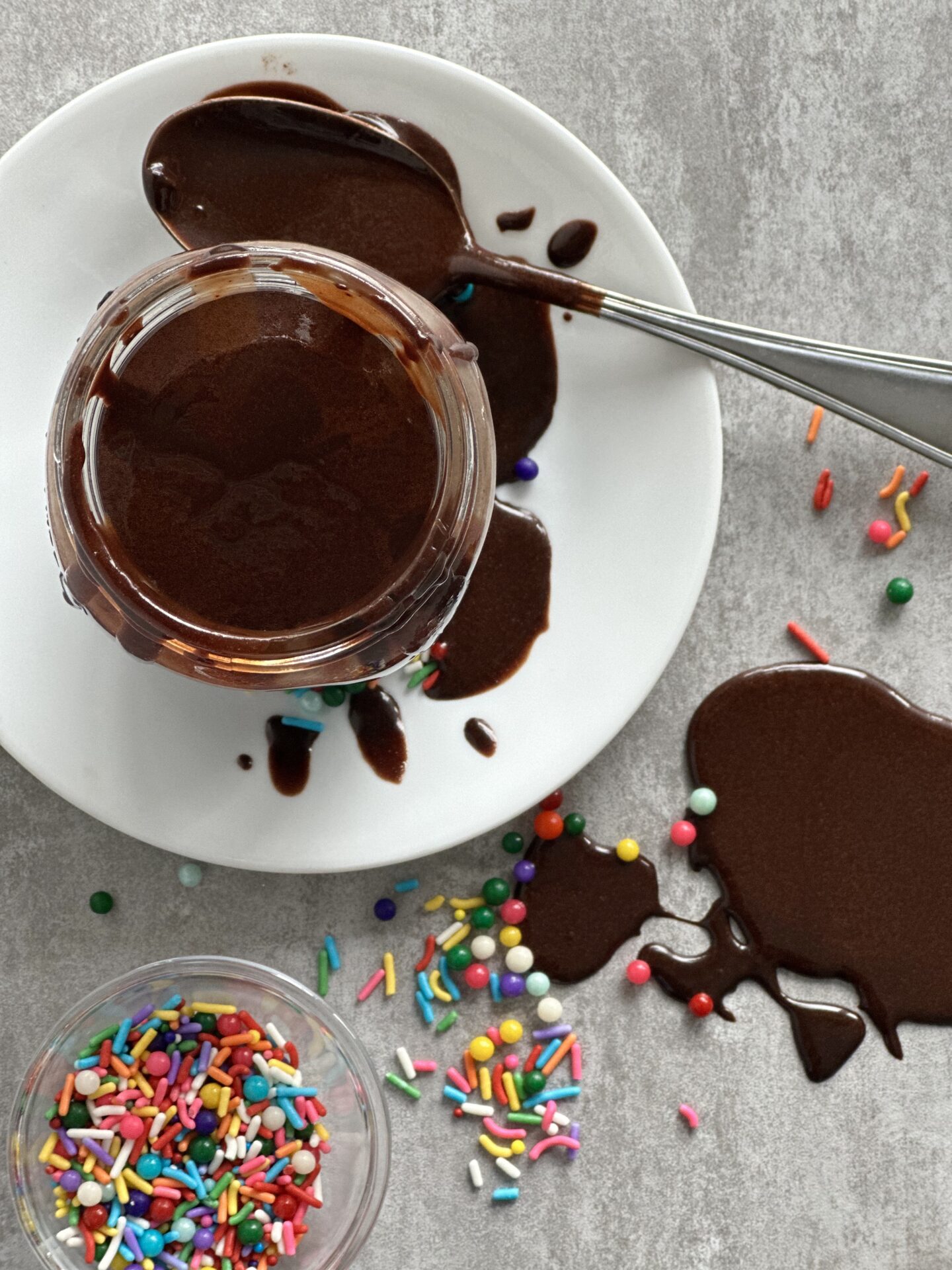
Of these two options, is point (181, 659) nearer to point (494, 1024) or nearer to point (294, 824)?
point (294, 824)

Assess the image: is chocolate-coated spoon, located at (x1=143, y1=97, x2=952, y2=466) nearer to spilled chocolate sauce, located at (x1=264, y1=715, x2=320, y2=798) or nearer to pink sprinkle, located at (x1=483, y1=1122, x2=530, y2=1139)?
spilled chocolate sauce, located at (x1=264, y1=715, x2=320, y2=798)

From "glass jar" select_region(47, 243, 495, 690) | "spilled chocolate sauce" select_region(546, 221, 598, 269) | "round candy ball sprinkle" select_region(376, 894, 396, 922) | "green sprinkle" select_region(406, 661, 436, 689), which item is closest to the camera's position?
"glass jar" select_region(47, 243, 495, 690)

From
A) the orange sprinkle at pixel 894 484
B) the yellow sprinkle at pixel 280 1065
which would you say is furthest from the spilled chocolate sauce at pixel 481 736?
the orange sprinkle at pixel 894 484

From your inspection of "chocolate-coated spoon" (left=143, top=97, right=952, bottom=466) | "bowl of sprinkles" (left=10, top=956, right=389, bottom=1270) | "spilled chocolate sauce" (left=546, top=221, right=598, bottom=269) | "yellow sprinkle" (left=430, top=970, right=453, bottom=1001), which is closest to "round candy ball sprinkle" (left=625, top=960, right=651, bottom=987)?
"yellow sprinkle" (left=430, top=970, right=453, bottom=1001)

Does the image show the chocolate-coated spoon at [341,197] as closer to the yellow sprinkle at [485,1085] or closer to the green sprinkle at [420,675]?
the green sprinkle at [420,675]

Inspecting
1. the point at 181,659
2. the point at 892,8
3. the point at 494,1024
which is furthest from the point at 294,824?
the point at 892,8

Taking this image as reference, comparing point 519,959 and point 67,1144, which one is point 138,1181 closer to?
point 67,1144
